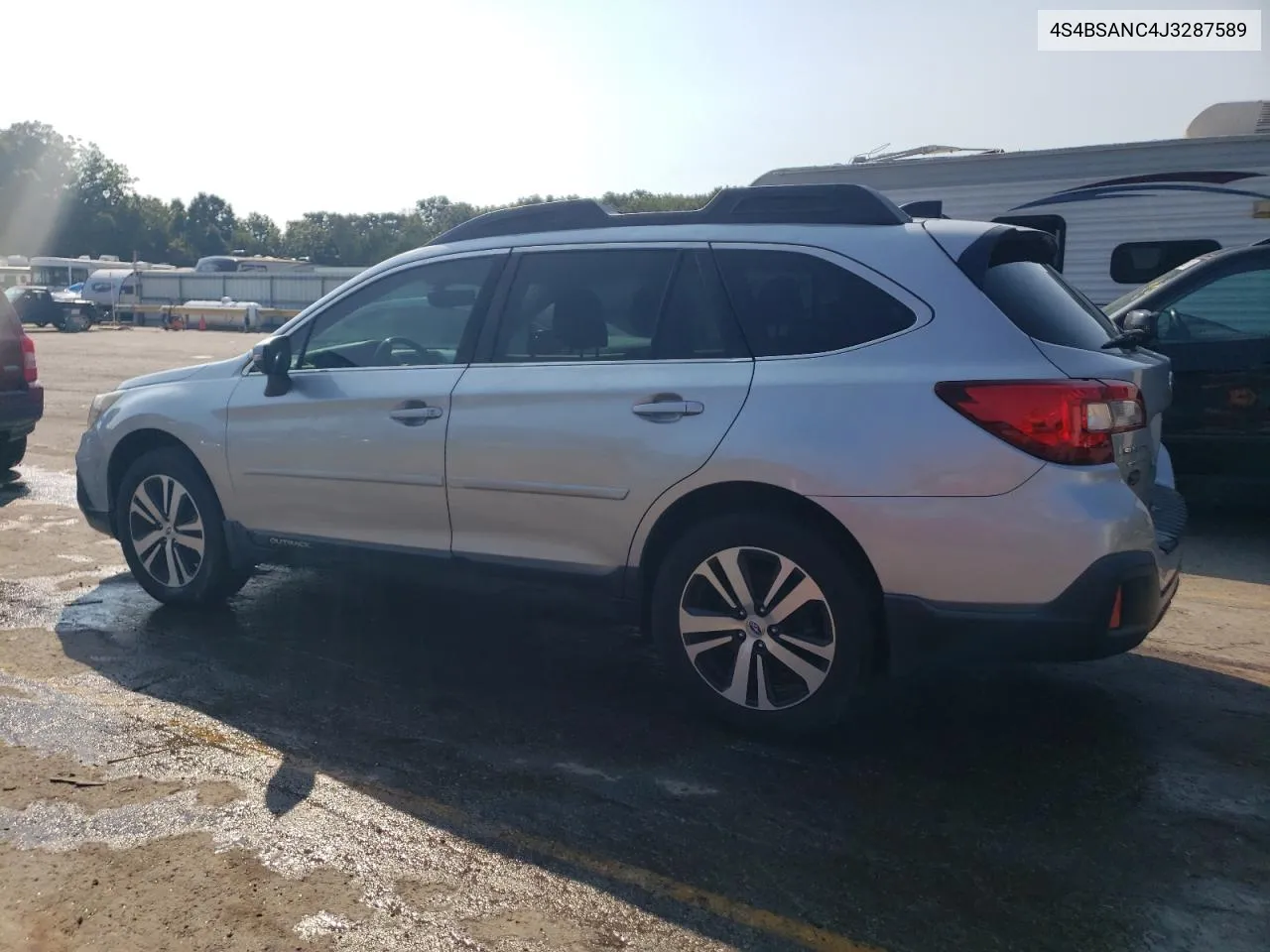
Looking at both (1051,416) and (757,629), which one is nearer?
(1051,416)

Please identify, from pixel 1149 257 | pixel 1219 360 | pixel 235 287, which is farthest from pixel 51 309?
pixel 1219 360

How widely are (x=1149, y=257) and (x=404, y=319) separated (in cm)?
800

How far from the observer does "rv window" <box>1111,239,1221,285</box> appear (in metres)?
10.6

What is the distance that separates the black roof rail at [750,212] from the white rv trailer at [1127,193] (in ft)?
19.4

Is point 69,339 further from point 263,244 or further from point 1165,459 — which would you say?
point 263,244

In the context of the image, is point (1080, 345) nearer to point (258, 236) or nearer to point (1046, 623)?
point (1046, 623)

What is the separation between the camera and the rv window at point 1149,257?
34.7ft

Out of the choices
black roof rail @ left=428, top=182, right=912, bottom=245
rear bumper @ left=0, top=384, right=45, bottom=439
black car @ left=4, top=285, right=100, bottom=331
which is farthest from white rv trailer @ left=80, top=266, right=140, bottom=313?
black roof rail @ left=428, top=182, right=912, bottom=245

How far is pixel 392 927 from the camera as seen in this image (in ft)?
10.1

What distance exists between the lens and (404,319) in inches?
208

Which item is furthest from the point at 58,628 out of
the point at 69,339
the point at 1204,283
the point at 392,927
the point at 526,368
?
the point at 69,339

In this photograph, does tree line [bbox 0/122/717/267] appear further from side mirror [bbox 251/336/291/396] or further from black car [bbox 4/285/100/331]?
side mirror [bbox 251/336/291/396]

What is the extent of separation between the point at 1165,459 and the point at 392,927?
11.2ft

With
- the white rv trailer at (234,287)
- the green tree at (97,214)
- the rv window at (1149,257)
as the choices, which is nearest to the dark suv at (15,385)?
the rv window at (1149,257)
